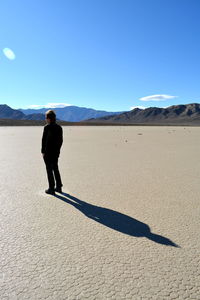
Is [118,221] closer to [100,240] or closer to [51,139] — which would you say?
[100,240]

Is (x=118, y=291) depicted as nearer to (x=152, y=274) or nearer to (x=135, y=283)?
(x=135, y=283)

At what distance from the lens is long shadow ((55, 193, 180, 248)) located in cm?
338

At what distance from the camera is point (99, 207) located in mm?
4555

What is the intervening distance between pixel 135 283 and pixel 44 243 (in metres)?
1.30

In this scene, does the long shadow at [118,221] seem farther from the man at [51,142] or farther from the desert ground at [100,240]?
the man at [51,142]

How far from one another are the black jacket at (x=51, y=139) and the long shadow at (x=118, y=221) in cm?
104

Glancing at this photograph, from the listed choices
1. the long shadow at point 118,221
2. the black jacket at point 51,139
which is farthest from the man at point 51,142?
the long shadow at point 118,221

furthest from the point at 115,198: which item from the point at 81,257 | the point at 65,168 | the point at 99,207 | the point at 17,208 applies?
the point at 65,168

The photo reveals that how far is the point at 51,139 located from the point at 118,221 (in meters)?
2.25

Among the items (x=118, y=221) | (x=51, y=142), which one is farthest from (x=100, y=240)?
(x=51, y=142)

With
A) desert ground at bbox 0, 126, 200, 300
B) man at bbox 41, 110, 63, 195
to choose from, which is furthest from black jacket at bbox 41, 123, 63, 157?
desert ground at bbox 0, 126, 200, 300

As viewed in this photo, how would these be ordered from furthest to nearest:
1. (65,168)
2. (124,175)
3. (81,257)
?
(65,168) → (124,175) → (81,257)

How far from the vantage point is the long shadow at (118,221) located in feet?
11.1

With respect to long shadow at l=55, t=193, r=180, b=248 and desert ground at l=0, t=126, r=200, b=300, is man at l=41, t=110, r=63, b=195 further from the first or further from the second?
long shadow at l=55, t=193, r=180, b=248
